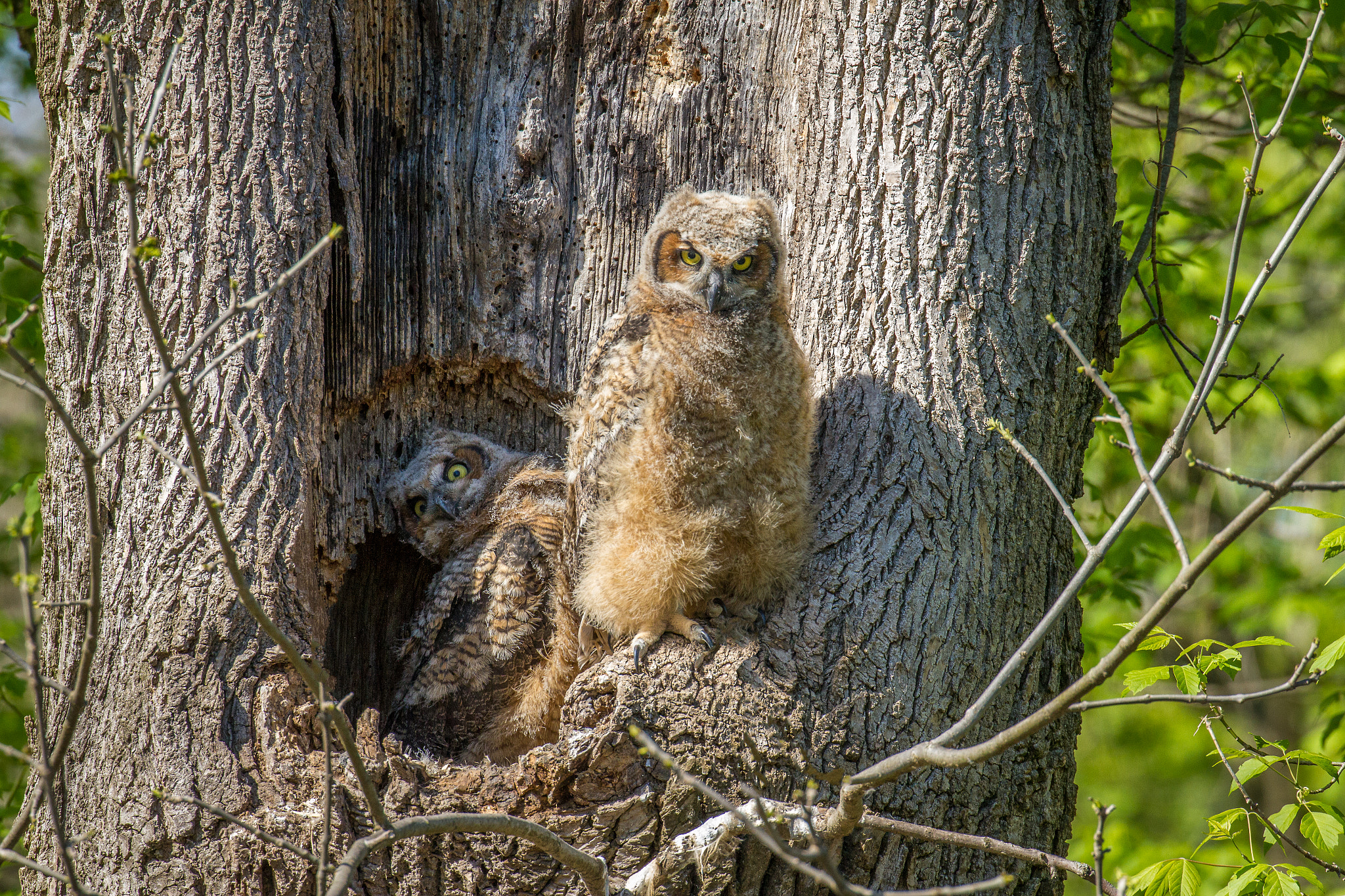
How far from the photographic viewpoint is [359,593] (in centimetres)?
367

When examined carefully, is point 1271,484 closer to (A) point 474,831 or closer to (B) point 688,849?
(B) point 688,849

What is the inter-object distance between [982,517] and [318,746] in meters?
1.96

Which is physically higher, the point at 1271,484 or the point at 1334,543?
the point at 1271,484

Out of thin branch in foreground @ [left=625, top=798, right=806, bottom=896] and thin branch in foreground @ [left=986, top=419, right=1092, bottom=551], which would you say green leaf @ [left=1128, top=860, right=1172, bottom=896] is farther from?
thin branch in foreground @ [left=625, top=798, right=806, bottom=896]

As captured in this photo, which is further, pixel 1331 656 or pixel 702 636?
pixel 702 636

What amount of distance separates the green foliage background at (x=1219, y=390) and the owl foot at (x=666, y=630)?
4.56ft

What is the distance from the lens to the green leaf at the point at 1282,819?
2522mm

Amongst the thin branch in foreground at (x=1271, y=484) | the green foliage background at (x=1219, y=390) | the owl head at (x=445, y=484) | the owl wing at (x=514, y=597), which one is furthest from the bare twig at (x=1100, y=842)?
the owl head at (x=445, y=484)

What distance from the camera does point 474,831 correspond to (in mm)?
1979

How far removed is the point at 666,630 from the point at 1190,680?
1.42 m

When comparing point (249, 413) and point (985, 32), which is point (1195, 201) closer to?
point (985, 32)

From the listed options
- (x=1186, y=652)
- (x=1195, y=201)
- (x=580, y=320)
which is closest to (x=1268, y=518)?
(x=1195, y=201)

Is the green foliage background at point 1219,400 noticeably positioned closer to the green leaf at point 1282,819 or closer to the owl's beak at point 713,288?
the green leaf at point 1282,819

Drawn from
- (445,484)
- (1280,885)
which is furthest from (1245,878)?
(445,484)
